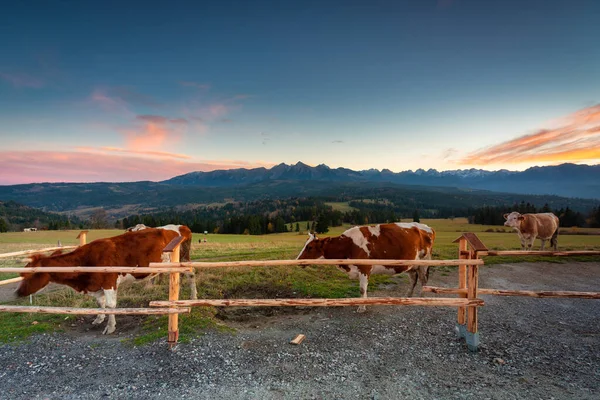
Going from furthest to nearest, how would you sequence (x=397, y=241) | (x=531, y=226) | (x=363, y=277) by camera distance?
(x=531, y=226) < (x=397, y=241) < (x=363, y=277)

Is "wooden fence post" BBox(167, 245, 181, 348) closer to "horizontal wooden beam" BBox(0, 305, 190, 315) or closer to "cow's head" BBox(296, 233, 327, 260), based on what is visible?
"horizontal wooden beam" BBox(0, 305, 190, 315)

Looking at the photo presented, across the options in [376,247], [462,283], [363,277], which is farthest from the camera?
[376,247]

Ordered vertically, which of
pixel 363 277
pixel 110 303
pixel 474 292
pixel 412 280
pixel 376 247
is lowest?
pixel 412 280

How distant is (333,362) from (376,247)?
4.47 metres

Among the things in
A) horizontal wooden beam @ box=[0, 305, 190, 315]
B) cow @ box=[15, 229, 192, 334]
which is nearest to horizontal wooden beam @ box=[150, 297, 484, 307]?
horizontal wooden beam @ box=[0, 305, 190, 315]

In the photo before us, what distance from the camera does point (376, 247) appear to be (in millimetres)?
9562

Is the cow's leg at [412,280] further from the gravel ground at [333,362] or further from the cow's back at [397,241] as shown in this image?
the gravel ground at [333,362]

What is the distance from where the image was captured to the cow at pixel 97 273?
7590 mm

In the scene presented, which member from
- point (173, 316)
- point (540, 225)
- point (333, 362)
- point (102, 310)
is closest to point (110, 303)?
point (102, 310)

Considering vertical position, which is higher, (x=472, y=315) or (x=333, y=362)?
(x=472, y=315)

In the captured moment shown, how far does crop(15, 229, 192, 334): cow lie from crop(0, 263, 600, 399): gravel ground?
1.03m

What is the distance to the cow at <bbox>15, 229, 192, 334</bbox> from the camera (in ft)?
24.9

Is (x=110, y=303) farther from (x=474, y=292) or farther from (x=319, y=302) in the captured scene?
(x=474, y=292)

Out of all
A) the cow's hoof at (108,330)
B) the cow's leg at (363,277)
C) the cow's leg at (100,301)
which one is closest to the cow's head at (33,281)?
the cow's leg at (100,301)
